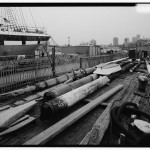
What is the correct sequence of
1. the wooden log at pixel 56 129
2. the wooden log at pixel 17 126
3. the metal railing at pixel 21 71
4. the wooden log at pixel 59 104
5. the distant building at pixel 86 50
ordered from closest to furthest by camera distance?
1. the wooden log at pixel 56 129
2. the wooden log at pixel 17 126
3. the wooden log at pixel 59 104
4. the metal railing at pixel 21 71
5. the distant building at pixel 86 50

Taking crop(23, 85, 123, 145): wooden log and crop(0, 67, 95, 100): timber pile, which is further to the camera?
crop(0, 67, 95, 100): timber pile

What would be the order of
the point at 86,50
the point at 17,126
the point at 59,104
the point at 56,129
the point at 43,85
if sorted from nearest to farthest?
1. the point at 56,129
2. the point at 17,126
3. the point at 59,104
4. the point at 43,85
5. the point at 86,50

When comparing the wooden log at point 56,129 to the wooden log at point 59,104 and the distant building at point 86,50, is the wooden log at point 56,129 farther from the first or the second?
the distant building at point 86,50

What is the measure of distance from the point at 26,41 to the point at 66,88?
49.1ft

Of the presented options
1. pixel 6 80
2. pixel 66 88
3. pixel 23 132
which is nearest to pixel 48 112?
pixel 23 132

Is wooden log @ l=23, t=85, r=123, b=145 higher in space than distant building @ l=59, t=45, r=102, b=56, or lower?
lower

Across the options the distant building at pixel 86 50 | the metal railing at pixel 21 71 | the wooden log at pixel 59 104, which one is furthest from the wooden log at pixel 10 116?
the distant building at pixel 86 50

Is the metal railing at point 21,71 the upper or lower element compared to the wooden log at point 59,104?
upper

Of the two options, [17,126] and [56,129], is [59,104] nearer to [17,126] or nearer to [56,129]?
[56,129]

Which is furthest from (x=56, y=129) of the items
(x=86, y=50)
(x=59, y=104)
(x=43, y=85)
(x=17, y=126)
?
(x=86, y=50)

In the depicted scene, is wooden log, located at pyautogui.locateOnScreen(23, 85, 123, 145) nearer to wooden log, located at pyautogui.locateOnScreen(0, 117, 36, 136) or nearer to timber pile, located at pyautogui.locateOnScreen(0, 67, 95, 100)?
wooden log, located at pyautogui.locateOnScreen(0, 117, 36, 136)

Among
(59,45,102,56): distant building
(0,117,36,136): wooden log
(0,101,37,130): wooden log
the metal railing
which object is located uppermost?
(59,45,102,56): distant building

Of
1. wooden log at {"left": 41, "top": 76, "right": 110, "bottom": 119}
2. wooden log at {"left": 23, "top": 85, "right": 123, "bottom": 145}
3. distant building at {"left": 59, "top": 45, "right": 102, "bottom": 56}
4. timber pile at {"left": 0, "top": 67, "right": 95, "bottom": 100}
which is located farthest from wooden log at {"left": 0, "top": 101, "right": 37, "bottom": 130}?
distant building at {"left": 59, "top": 45, "right": 102, "bottom": 56}

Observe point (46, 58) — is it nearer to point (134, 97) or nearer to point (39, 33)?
point (134, 97)
